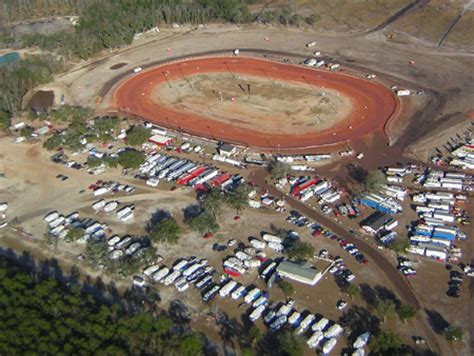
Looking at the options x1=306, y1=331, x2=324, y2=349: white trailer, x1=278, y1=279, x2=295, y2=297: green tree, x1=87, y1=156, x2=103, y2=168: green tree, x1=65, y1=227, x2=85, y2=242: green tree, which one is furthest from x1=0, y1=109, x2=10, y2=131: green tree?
x1=306, y1=331, x2=324, y2=349: white trailer

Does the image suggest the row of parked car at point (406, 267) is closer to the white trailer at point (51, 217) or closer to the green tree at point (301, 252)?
the green tree at point (301, 252)

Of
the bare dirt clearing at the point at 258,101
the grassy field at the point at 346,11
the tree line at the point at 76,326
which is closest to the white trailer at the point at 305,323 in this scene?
the tree line at the point at 76,326

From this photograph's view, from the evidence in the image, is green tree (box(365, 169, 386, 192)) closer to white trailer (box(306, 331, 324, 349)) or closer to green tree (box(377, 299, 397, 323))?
green tree (box(377, 299, 397, 323))

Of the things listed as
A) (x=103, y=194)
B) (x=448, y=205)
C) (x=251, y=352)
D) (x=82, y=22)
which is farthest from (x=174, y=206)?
(x=82, y=22)

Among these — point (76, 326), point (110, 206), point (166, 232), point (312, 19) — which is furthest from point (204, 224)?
point (312, 19)

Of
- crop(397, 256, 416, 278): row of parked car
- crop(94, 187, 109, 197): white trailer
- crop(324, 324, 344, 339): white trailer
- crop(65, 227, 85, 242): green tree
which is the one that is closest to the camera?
crop(324, 324, 344, 339): white trailer

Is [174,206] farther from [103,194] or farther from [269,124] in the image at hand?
[269,124]
